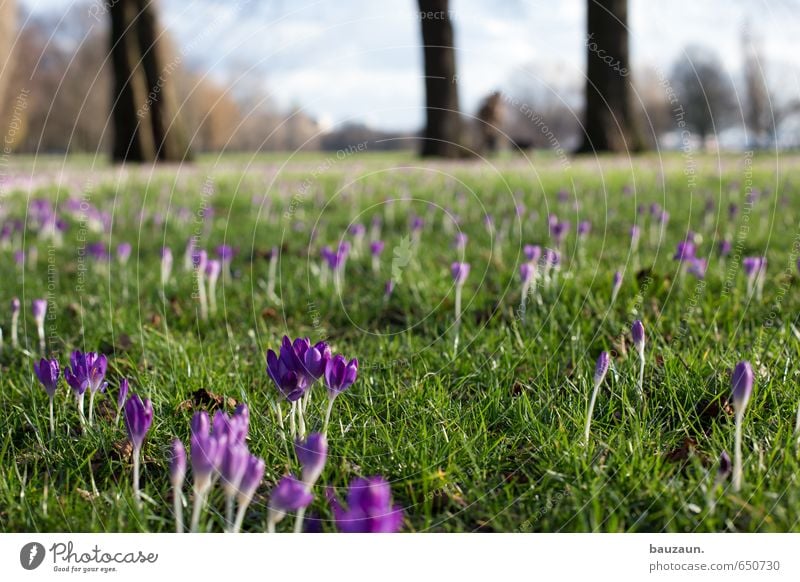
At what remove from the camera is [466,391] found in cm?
301

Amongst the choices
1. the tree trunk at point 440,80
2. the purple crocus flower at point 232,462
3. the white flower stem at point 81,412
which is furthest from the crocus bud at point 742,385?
the tree trunk at point 440,80

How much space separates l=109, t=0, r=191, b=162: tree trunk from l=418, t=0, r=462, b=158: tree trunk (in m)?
4.76

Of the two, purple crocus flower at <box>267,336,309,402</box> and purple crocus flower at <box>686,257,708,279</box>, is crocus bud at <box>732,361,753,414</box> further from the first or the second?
purple crocus flower at <box>686,257,708,279</box>

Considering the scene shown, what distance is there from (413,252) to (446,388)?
2689mm

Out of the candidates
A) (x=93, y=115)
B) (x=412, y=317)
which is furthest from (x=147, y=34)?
(x=93, y=115)

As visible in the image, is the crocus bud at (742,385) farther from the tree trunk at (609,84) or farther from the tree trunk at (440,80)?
the tree trunk at (609,84)

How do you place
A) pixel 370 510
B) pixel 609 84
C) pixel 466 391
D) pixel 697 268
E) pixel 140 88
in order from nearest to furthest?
pixel 370 510 → pixel 466 391 → pixel 697 268 → pixel 609 84 → pixel 140 88

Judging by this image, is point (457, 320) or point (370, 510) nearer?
point (370, 510)

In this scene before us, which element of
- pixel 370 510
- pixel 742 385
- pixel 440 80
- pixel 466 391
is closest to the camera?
pixel 370 510

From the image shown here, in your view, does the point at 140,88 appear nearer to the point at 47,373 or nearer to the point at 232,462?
the point at 47,373

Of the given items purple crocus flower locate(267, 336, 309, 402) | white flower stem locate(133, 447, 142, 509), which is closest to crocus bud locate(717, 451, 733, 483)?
purple crocus flower locate(267, 336, 309, 402)
